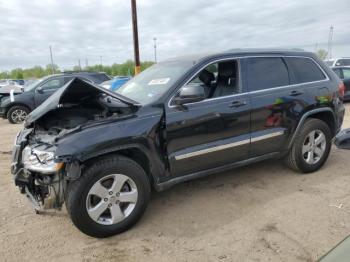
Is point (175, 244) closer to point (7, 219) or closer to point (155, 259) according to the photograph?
point (155, 259)

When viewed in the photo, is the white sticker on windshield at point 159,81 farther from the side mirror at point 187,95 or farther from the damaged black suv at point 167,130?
the side mirror at point 187,95

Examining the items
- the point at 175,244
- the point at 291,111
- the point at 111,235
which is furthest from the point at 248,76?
the point at 111,235

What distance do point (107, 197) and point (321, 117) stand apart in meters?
3.41

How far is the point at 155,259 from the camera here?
2924mm

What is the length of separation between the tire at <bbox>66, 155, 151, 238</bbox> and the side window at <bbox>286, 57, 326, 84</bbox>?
2.68 metres

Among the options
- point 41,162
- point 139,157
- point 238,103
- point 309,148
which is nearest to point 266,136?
point 238,103

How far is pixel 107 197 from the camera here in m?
3.21

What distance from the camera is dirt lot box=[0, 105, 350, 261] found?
2.99 metres

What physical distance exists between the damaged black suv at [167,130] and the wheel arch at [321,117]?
0.02m

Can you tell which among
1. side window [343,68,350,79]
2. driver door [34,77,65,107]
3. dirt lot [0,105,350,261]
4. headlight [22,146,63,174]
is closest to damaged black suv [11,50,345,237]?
headlight [22,146,63,174]

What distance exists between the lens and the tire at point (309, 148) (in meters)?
4.54

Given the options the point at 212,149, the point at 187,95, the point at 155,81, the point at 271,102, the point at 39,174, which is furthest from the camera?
the point at 271,102

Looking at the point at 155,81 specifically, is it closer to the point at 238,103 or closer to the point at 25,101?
the point at 238,103

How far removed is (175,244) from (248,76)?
2.27 m
